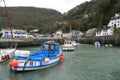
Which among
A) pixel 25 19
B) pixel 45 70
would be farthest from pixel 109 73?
pixel 25 19

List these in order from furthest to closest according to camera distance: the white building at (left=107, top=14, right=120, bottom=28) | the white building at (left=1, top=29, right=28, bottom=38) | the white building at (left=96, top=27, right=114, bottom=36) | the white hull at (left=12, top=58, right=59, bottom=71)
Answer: the white building at (left=107, top=14, right=120, bottom=28)
the white building at (left=96, top=27, right=114, bottom=36)
the white building at (left=1, top=29, right=28, bottom=38)
the white hull at (left=12, top=58, right=59, bottom=71)

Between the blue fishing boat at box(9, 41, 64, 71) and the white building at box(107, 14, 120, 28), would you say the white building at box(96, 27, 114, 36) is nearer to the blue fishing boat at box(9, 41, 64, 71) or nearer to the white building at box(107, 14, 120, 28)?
the white building at box(107, 14, 120, 28)

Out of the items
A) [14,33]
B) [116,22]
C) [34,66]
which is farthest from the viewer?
[116,22]

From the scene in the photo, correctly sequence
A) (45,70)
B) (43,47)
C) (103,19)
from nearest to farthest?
(45,70)
(43,47)
(103,19)

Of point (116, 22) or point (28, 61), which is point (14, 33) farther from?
point (28, 61)

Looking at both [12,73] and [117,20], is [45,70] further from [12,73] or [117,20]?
[117,20]

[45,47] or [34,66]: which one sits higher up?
[45,47]

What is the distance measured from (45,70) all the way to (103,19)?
11146 cm

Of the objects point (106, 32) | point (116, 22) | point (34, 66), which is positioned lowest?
point (34, 66)

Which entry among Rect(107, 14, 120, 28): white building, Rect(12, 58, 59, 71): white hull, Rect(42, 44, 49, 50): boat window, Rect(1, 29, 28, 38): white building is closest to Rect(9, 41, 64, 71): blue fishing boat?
Rect(12, 58, 59, 71): white hull

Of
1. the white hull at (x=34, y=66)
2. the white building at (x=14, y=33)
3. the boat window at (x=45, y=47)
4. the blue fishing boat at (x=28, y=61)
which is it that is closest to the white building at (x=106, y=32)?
the white building at (x=14, y=33)

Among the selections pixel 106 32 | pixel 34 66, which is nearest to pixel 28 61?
pixel 34 66

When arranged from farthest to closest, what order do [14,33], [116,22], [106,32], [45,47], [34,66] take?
[116,22]
[106,32]
[14,33]
[45,47]
[34,66]

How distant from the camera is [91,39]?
343ft
